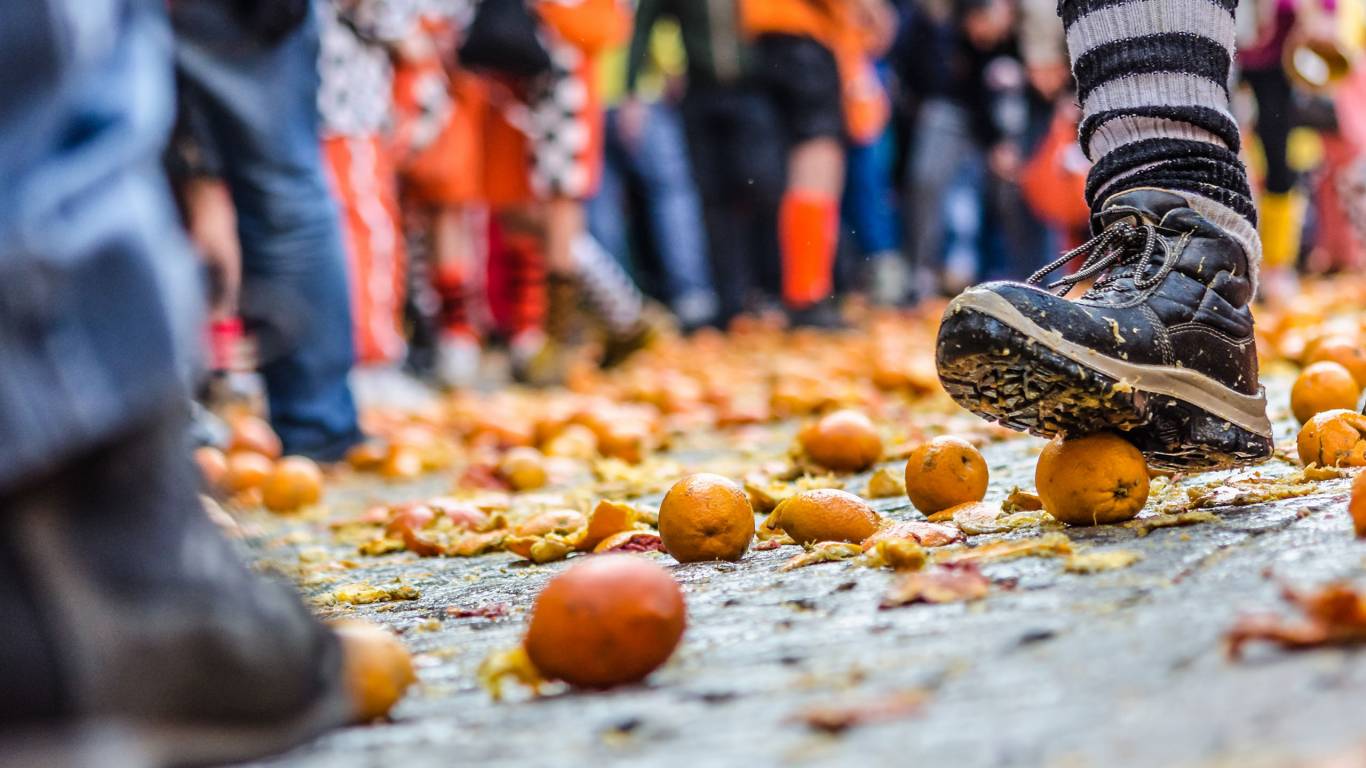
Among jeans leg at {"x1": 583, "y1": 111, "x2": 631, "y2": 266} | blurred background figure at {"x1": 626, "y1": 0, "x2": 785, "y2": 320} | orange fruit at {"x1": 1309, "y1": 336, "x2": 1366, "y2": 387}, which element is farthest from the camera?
jeans leg at {"x1": 583, "y1": 111, "x2": 631, "y2": 266}

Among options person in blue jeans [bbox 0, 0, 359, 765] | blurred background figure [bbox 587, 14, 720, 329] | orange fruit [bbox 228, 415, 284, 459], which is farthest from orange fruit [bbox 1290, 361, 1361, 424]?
blurred background figure [bbox 587, 14, 720, 329]

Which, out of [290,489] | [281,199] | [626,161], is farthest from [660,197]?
[290,489]

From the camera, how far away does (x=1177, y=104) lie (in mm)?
2039

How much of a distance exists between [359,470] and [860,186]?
7.32 metres

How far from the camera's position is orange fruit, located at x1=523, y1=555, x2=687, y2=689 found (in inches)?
51.5

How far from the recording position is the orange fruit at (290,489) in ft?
11.3

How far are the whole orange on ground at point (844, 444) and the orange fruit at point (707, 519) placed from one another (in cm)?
92

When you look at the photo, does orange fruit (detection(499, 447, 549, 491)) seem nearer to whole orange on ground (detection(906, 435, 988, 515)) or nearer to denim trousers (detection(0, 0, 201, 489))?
whole orange on ground (detection(906, 435, 988, 515))

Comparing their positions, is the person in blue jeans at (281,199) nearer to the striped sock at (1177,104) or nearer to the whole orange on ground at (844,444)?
the whole orange on ground at (844,444)

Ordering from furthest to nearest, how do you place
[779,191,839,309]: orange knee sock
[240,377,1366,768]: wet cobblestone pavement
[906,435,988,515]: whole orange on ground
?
[779,191,839,309]: orange knee sock < [906,435,988,515]: whole orange on ground < [240,377,1366,768]: wet cobblestone pavement

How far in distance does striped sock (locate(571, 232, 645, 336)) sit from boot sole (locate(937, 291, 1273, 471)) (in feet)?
16.2

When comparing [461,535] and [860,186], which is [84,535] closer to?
[461,535]

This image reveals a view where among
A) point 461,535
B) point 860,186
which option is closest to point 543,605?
point 461,535

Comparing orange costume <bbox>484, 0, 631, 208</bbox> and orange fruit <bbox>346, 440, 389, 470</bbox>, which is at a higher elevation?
orange costume <bbox>484, 0, 631, 208</bbox>
